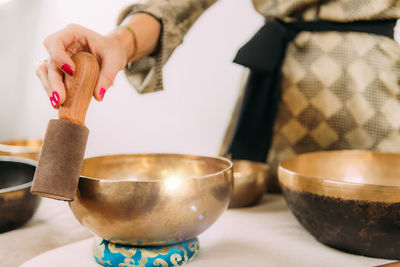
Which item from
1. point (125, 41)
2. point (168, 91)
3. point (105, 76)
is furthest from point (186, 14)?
point (168, 91)

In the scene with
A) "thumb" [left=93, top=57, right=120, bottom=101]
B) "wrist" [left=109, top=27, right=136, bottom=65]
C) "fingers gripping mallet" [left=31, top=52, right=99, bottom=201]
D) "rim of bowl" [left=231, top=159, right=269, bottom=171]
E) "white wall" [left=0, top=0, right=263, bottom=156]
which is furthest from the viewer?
"white wall" [left=0, top=0, right=263, bottom=156]

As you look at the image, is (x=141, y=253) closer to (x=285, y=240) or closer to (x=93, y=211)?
(x=93, y=211)

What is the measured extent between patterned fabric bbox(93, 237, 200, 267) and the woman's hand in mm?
192

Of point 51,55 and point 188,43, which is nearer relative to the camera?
point 51,55

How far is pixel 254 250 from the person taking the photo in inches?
21.3

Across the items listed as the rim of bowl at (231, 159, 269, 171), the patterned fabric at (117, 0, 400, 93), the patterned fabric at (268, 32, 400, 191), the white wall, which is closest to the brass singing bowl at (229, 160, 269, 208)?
the rim of bowl at (231, 159, 269, 171)

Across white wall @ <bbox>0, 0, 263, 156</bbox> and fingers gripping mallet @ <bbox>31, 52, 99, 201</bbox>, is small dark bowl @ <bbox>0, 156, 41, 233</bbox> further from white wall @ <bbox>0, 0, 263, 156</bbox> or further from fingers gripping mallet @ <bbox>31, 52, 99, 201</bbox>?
white wall @ <bbox>0, 0, 263, 156</bbox>

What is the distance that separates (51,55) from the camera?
485mm

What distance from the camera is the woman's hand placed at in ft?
1.54

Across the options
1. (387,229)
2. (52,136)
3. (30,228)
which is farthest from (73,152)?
(387,229)

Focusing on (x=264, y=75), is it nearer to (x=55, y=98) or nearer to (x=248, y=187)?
(x=248, y=187)

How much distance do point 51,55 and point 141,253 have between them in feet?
0.90

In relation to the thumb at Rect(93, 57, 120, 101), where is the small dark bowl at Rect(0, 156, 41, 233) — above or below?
below

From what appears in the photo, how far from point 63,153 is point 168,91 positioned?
1217 mm
